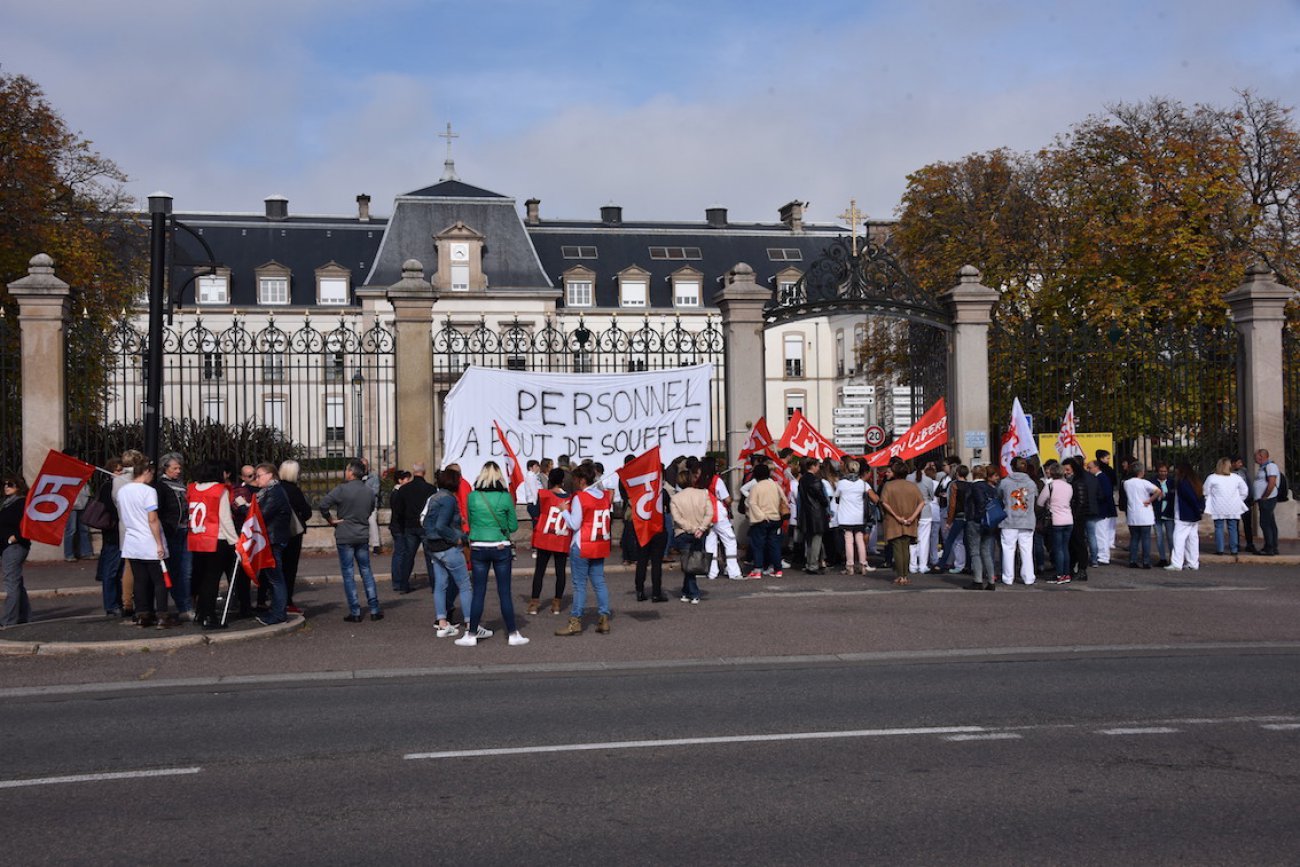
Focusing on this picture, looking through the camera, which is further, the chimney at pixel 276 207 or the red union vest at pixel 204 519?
the chimney at pixel 276 207

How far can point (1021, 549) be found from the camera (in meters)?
16.6

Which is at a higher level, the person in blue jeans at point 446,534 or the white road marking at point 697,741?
the person in blue jeans at point 446,534

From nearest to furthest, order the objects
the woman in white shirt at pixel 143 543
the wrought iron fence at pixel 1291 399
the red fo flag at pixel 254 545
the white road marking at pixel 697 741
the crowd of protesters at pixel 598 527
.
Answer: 1. the white road marking at pixel 697 741
2. the red fo flag at pixel 254 545
3. the crowd of protesters at pixel 598 527
4. the woman in white shirt at pixel 143 543
5. the wrought iron fence at pixel 1291 399

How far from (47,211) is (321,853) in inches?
1076

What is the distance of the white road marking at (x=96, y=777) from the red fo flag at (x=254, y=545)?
5.05 metres

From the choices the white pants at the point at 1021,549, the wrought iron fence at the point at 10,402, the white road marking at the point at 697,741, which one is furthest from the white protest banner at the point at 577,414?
the white road marking at the point at 697,741

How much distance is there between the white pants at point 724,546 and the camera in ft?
55.6

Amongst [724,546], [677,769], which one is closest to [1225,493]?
[724,546]

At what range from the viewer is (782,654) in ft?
37.4

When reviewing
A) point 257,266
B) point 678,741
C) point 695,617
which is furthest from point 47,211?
point 257,266

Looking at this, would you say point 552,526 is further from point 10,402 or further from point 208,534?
point 10,402

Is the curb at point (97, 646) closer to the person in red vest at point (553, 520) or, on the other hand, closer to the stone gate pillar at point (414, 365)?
the person in red vest at point (553, 520)

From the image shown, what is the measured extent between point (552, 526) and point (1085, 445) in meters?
10.5

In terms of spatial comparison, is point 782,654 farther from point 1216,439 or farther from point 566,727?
point 1216,439
